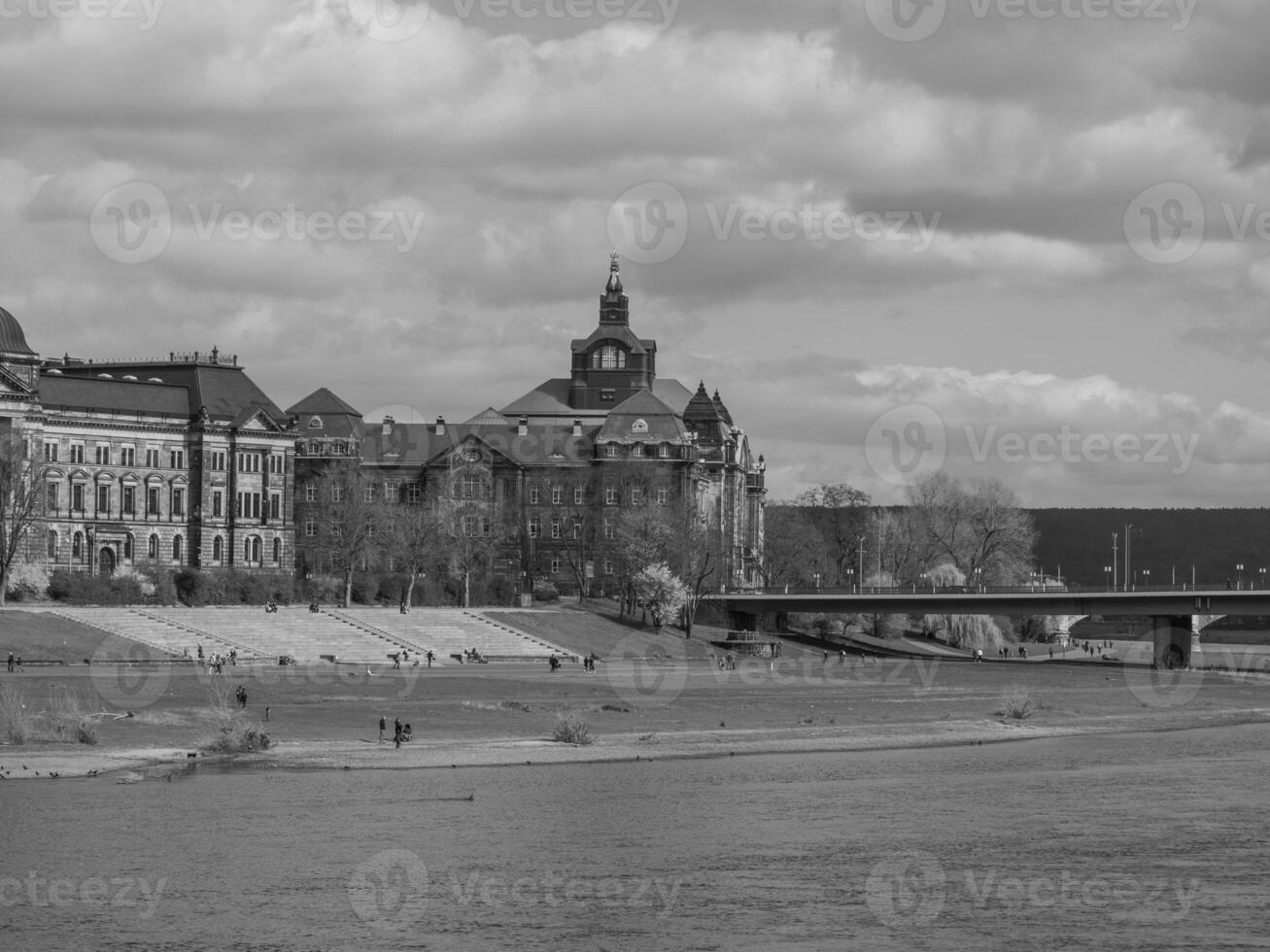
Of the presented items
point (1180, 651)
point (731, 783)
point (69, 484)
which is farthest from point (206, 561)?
point (731, 783)

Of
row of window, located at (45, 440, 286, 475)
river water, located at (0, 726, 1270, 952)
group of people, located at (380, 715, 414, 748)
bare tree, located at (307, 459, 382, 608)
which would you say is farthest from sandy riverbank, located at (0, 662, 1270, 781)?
row of window, located at (45, 440, 286, 475)

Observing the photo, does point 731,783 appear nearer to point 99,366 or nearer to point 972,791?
point 972,791

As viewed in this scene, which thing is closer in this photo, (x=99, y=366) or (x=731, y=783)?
(x=731, y=783)

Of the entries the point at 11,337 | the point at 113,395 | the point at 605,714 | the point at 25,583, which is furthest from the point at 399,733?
the point at 113,395

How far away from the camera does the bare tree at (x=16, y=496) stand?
5714 inches

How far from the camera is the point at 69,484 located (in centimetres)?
17625

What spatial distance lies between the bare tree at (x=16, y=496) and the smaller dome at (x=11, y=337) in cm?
866

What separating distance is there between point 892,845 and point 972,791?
47.0ft

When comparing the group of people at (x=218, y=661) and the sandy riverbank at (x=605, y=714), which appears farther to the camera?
the group of people at (x=218, y=661)

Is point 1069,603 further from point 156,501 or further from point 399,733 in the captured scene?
point 399,733

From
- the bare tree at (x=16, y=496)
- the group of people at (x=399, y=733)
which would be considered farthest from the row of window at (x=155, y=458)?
the group of people at (x=399, y=733)

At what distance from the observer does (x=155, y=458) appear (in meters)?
185

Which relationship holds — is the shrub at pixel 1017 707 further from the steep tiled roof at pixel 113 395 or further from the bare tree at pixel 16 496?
the steep tiled roof at pixel 113 395

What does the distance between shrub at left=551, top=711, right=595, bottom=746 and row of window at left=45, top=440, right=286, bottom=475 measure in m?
89.8
